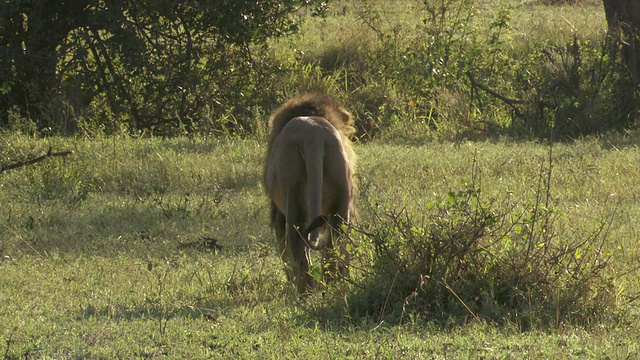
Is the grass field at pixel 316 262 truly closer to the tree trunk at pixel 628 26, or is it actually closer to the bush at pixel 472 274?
the bush at pixel 472 274

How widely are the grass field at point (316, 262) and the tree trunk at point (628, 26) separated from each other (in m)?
0.71

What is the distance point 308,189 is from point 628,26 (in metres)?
6.55

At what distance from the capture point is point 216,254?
6703 mm

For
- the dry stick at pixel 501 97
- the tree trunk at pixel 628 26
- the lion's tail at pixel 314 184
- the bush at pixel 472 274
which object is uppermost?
the lion's tail at pixel 314 184

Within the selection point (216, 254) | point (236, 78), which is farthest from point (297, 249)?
point (236, 78)

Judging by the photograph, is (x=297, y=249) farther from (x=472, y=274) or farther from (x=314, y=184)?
(x=472, y=274)

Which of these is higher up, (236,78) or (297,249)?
(297,249)

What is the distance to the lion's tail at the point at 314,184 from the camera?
546 cm

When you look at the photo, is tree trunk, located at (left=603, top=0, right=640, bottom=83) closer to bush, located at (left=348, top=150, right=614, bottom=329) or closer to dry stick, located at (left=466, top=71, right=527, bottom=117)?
dry stick, located at (left=466, top=71, right=527, bottom=117)

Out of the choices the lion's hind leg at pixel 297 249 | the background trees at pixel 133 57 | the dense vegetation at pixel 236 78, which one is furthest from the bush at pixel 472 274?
the background trees at pixel 133 57

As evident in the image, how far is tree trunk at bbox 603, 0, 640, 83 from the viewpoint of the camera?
11156mm

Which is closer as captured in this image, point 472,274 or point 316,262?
point 472,274

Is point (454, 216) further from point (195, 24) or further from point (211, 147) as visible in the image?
point (195, 24)

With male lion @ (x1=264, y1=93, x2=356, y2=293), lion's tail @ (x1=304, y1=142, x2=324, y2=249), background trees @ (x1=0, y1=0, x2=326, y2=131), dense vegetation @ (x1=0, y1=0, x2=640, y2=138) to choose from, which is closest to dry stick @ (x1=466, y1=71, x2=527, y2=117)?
dense vegetation @ (x1=0, y1=0, x2=640, y2=138)
